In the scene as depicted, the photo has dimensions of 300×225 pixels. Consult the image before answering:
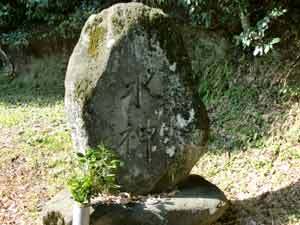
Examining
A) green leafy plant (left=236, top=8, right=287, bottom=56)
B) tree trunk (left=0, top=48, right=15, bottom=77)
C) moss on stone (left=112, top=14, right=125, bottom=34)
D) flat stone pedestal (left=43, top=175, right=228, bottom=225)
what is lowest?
flat stone pedestal (left=43, top=175, right=228, bottom=225)

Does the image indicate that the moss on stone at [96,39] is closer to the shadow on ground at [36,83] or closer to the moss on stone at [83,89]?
the moss on stone at [83,89]

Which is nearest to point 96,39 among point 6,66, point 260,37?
point 260,37

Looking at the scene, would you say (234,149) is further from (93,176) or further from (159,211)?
(93,176)

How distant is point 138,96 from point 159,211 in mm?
884

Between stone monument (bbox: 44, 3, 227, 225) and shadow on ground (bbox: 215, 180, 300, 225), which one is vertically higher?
stone monument (bbox: 44, 3, 227, 225)

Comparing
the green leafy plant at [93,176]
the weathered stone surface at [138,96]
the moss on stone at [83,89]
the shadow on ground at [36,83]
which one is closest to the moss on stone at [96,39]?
the weathered stone surface at [138,96]

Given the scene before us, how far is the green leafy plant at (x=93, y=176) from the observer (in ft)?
12.0

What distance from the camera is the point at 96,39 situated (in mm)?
3951

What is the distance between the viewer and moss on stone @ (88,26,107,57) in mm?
3934

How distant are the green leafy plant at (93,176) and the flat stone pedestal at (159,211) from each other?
0.62 feet

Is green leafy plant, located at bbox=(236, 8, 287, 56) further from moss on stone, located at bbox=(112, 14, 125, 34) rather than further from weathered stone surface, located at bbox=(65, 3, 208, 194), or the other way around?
moss on stone, located at bbox=(112, 14, 125, 34)

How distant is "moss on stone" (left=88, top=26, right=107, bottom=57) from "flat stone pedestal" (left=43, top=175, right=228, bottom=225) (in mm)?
1159

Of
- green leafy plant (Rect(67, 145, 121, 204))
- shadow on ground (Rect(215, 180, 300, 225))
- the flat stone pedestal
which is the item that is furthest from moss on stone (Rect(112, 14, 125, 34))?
shadow on ground (Rect(215, 180, 300, 225))

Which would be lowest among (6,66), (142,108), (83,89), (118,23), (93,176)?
(93,176)
